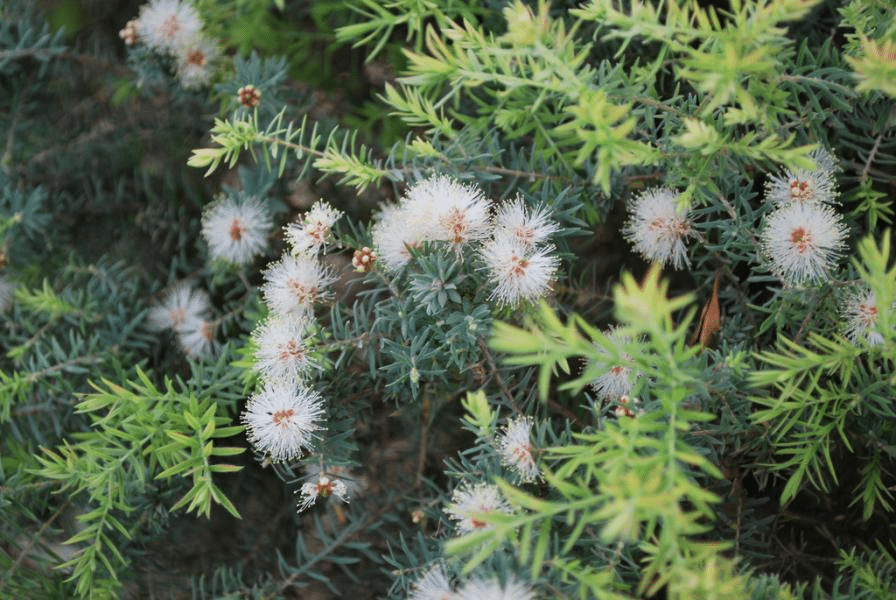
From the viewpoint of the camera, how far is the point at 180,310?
104 centimetres

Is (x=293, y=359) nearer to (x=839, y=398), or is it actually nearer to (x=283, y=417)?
(x=283, y=417)

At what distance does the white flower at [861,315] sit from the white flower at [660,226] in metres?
0.15

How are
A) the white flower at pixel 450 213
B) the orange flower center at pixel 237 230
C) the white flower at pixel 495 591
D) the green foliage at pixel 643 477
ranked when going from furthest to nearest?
1. the orange flower center at pixel 237 230
2. the white flower at pixel 450 213
3. the white flower at pixel 495 591
4. the green foliage at pixel 643 477

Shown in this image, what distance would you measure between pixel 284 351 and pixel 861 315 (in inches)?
20.4

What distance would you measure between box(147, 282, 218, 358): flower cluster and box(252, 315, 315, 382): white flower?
0.75ft

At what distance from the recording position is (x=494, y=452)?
2.43ft

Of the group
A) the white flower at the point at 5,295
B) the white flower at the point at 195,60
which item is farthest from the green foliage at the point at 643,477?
the white flower at the point at 5,295

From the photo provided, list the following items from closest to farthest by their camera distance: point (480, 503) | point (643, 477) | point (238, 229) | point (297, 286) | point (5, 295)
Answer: point (643, 477) → point (480, 503) → point (297, 286) → point (238, 229) → point (5, 295)

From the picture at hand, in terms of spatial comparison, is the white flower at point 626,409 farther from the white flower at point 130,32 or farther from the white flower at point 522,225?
the white flower at point 130,32

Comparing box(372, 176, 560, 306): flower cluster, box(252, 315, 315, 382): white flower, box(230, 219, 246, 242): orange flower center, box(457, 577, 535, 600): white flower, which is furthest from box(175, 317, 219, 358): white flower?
box(457, 577, 535, 600): white flower

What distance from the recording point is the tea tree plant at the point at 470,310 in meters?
0.65

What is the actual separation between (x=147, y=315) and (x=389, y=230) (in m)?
0.42

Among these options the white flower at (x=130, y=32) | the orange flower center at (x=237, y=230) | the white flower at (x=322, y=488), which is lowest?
the white flower at (x=322, y=488)

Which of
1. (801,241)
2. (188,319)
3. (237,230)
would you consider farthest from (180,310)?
(801,241)
